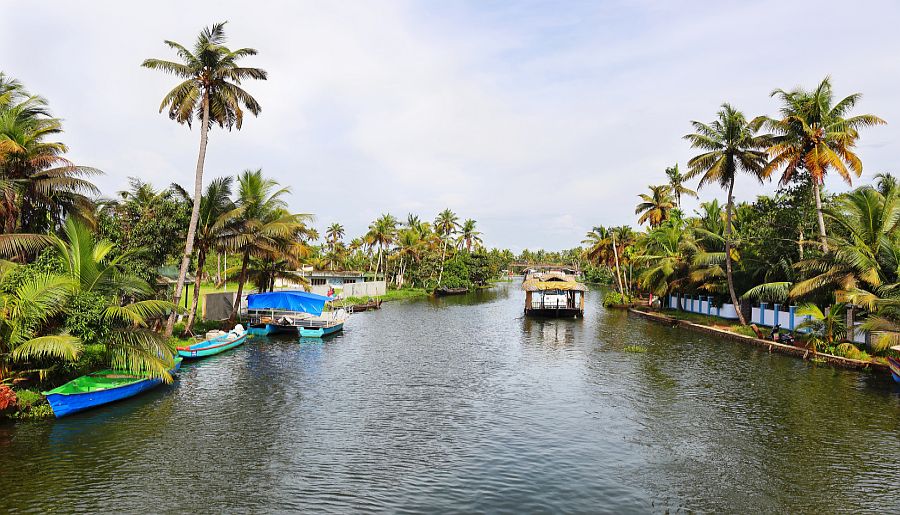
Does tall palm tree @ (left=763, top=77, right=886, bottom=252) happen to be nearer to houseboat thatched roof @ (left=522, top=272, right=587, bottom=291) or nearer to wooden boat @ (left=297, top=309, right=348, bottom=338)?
houseboat thatched roof @ (left=522, top=272, right=587, bottom=291)

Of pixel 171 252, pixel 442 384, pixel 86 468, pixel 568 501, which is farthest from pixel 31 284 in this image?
pixel 568 501

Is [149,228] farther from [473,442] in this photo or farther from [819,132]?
[819,132]

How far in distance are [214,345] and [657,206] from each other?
182 ft

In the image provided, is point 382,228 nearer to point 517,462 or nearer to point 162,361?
point 162,361

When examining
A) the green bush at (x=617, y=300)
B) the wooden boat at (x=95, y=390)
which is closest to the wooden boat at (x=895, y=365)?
the wooden boat at (x=95, y=390)

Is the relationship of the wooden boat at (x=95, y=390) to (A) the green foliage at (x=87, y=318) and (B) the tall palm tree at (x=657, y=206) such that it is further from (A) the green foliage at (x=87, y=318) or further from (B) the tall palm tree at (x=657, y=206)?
(B) the tall palm tree at (x=657, y=206)

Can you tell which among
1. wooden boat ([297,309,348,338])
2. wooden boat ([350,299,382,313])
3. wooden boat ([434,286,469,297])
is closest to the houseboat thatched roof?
wooden boat ([350,299,382,313])

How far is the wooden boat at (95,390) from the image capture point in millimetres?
16577

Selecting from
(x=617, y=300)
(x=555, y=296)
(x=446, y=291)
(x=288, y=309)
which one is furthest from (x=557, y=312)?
(x=446, y=291)

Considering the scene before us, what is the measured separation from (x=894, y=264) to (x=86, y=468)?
1386 inches

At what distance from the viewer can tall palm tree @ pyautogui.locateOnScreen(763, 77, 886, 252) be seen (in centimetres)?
3008

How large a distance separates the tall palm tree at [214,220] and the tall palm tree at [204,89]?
414 cm

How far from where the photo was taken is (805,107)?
30891 millimetres

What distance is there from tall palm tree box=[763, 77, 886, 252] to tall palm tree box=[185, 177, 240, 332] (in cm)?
3423
